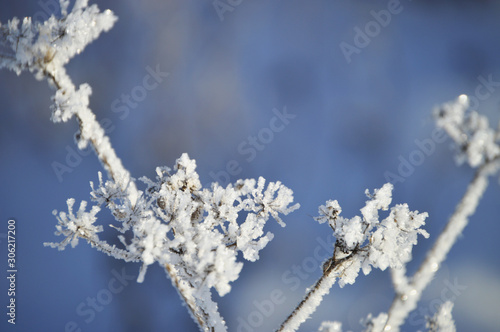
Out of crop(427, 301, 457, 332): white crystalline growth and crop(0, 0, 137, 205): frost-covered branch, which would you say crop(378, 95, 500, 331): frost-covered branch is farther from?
crop(0, 0, 137, 205): frost-covered branch

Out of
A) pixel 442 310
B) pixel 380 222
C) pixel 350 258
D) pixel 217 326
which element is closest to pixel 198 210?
pixel 217 326

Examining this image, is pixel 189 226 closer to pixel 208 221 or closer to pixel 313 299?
pixel 208 221

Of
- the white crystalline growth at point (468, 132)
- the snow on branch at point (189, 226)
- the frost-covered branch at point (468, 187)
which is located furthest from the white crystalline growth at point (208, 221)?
the white crystalline growth at point (468, 132)

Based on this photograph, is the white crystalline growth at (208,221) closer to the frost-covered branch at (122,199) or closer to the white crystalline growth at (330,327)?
the frost-covered branch at (122,199)

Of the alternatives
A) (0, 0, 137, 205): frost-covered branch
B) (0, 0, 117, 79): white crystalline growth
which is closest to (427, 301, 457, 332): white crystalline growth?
(0, 0, 137, 205): frost-covered branch

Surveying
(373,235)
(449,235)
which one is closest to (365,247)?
(373,235)
